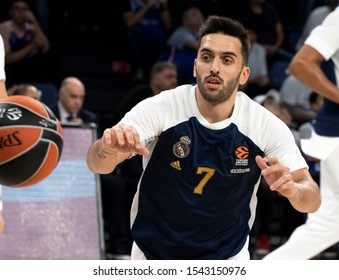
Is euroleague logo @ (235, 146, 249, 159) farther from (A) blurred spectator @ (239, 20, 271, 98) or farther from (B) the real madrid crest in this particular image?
(A) blurred spectator @ (239, 20, 271, 98)

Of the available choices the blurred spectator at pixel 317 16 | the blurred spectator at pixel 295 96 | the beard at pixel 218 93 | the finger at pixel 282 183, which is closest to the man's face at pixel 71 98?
the blurred spectator at pixel 295 96

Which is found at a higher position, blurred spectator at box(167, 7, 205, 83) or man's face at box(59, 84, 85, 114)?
man's face at box(59, 84, 85, 114)

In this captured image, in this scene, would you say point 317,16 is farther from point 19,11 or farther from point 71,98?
point 71,98

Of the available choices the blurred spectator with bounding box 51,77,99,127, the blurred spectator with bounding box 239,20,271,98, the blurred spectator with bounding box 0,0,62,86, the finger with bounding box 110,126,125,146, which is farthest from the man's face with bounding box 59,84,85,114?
the finger with bounding box 110,126,125,146

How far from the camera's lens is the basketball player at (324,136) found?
5836mm

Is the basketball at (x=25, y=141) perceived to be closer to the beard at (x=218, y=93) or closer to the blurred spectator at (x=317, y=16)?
the beard at (x=218, y=93)

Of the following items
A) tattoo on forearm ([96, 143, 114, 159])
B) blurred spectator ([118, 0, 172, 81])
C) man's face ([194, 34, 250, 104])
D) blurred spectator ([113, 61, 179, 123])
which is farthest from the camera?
blurred spectator ([118, 0, 172, 81])

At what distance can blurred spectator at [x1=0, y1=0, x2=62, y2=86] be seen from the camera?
9109 mm

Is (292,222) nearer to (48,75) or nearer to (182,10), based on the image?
(48,75)

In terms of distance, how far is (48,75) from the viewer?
914cm

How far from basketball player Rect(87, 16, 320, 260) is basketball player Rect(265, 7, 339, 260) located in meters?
1.65

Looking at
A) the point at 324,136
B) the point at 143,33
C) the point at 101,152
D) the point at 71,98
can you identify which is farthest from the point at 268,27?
the point at 101,152

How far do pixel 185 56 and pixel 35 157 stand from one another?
571cm

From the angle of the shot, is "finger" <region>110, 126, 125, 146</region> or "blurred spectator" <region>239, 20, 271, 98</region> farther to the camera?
"blurred spectator" <region>239, 20, 271, 98</region>
